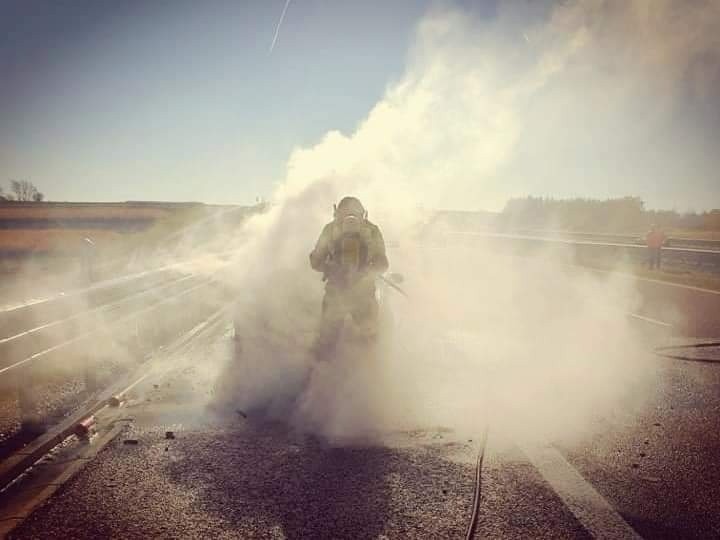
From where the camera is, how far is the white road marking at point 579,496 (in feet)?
10.3

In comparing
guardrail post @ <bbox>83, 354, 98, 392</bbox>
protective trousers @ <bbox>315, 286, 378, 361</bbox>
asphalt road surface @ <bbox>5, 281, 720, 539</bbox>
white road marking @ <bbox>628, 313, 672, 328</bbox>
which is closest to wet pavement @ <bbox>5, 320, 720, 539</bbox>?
asphalt road surface @ <bbox>5, 281, 720, 539</bbox>

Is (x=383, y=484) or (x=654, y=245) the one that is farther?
(x=654, y=245)

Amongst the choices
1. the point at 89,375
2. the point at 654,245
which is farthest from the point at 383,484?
the point at 654,245

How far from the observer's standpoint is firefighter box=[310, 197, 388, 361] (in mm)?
5457

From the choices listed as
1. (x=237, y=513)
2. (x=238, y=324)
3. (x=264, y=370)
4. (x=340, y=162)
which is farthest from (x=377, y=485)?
(x=340, y=162)

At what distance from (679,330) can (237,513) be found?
9.60 meters

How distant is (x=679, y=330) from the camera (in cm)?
984

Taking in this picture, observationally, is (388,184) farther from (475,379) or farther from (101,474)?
(101,474)

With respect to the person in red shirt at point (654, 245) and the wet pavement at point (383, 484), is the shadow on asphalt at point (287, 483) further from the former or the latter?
the person in red shirt at point (654, 245)

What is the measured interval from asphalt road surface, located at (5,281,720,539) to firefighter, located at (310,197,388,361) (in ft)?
3.74

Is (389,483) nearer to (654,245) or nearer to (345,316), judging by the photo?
(345,316)

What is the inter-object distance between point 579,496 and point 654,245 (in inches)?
768

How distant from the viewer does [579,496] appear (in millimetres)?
3580

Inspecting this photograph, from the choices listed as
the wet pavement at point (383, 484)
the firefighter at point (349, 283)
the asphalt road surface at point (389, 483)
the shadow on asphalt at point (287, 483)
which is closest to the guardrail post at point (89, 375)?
the asphalt road surface at point (389, 483)
